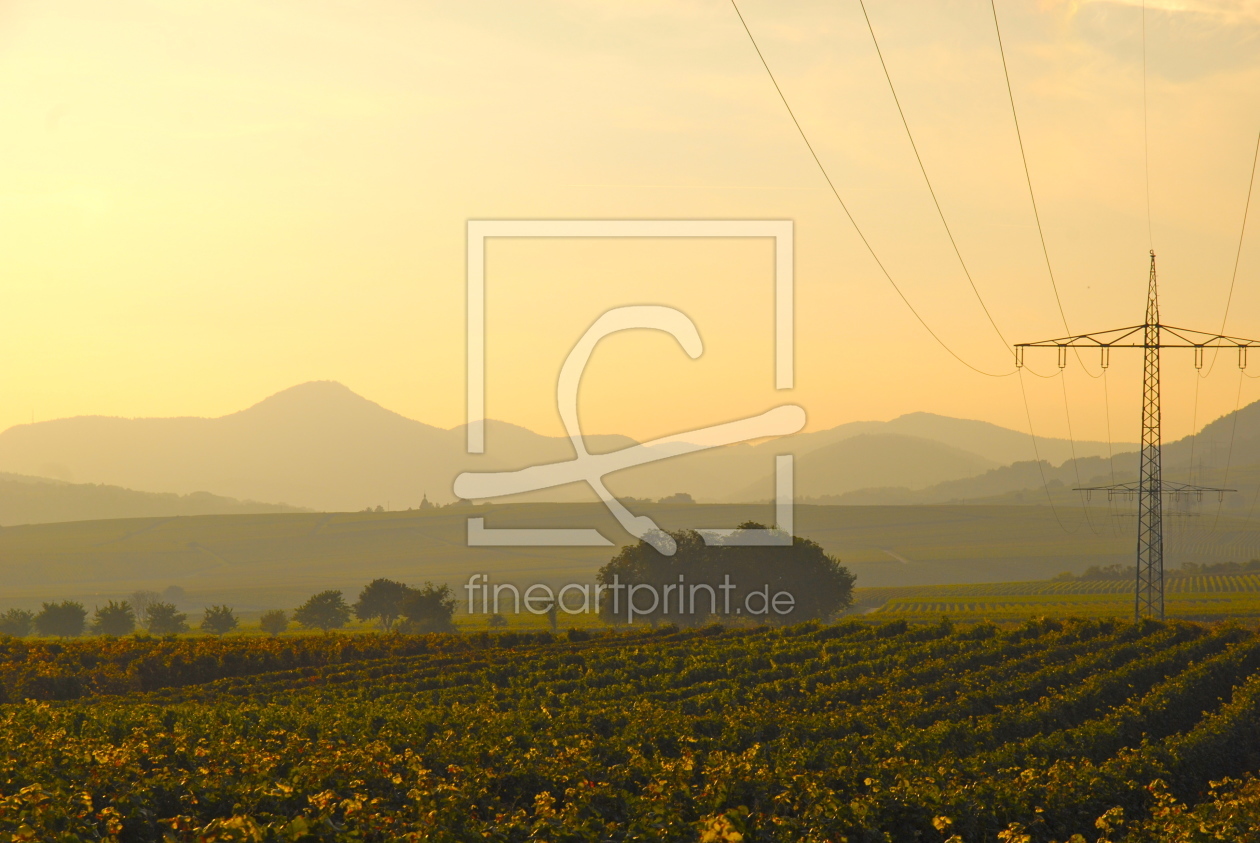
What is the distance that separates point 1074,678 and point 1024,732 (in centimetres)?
1364

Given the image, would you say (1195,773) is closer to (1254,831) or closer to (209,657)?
(1254,831)

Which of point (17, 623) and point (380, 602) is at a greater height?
point (380, 602)

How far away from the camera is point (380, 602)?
11469 centimetres

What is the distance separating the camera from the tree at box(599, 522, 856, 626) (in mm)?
101625

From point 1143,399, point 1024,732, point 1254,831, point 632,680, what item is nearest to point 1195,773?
point 1024,732

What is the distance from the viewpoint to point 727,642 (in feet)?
203

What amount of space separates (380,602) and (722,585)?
4095 cm

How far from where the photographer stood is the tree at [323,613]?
12162 cm

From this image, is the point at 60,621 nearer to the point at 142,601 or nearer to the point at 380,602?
the point at 380,602

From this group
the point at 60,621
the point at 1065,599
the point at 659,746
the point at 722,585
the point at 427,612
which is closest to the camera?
the point at 659,746

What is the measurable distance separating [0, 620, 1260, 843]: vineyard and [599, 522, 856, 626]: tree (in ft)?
149

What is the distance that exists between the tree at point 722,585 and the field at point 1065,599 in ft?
65.3

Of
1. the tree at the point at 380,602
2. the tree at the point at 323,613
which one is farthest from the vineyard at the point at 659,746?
the tree at the point at 323,613

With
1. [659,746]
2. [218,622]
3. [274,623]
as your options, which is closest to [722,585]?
[274,623]
